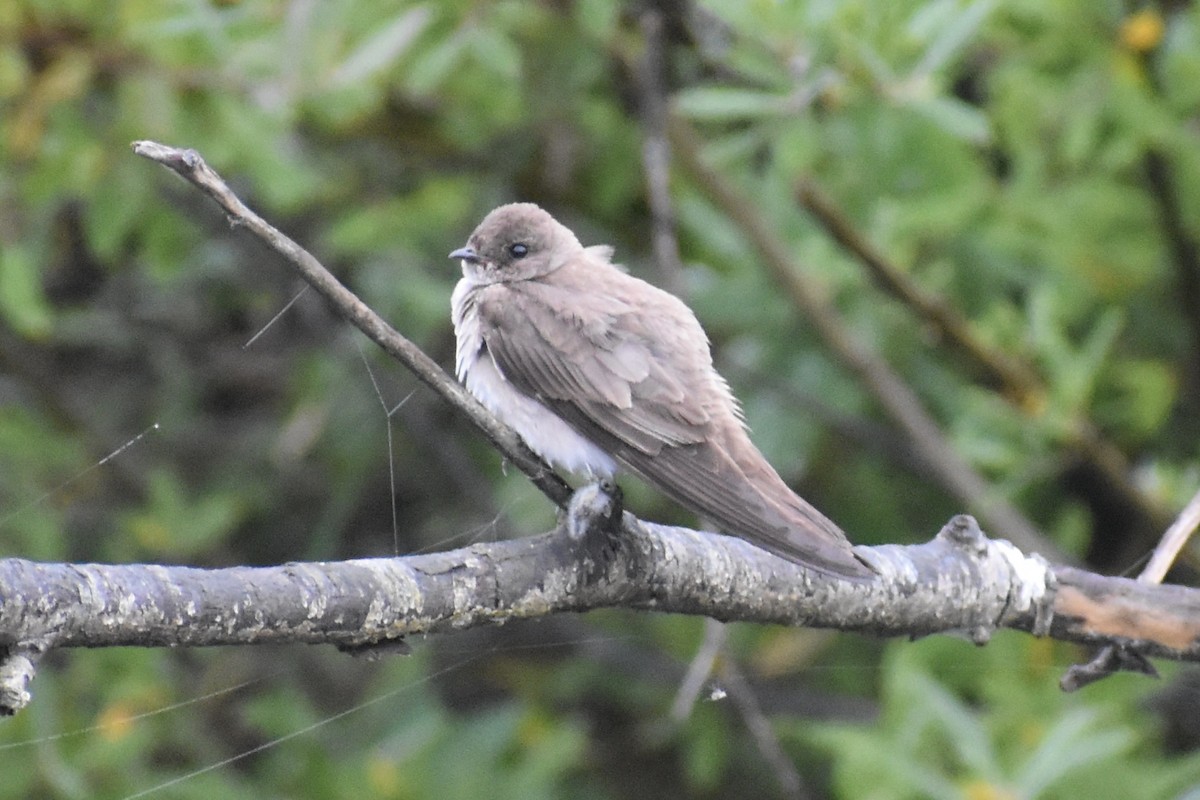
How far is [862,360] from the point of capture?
516 centimetres

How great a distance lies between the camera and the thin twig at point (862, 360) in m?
5.10

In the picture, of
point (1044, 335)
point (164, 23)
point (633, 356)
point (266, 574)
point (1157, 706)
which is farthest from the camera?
point (1157, 706)

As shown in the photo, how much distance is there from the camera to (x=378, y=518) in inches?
265

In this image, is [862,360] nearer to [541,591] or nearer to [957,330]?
[957,330]

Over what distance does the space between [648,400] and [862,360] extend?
7.32 ft

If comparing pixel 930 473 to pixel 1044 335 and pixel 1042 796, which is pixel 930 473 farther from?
pixel 1042 796

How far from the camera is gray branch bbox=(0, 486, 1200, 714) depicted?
1.91 metres

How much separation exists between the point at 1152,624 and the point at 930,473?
2.35m

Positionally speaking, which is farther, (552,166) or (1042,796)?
(552,166)

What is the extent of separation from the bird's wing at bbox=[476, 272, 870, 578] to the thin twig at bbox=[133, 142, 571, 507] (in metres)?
0.33

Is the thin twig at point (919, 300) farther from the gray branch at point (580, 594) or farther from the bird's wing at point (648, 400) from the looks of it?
the gray branch at point (580, 594)

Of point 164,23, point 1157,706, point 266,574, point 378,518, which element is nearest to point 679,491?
point 266,574

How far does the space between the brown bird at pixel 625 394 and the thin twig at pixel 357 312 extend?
339 mm

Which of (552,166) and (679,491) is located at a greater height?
(552,166)
